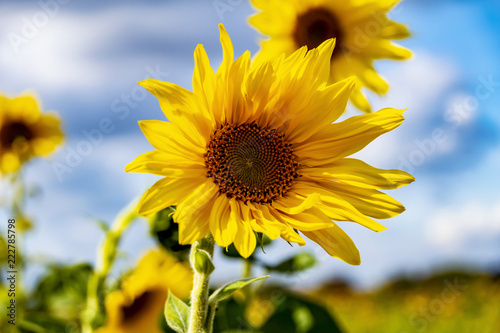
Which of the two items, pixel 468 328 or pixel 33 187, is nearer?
pixel 33 187

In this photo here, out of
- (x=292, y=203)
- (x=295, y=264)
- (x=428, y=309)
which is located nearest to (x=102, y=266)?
(x=295, y=264)

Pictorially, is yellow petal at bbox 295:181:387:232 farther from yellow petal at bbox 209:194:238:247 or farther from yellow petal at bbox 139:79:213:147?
yellow petal at bbox 139:79:213:147

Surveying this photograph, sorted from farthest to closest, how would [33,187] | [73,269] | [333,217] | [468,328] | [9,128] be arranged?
[468,328]
[9,128]
[33,187]
[73,269]
[333,217]

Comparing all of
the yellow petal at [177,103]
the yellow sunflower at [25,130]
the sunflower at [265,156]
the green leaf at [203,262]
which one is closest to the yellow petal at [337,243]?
the sunflower at [265,156]

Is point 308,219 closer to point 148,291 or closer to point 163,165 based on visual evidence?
point 163,165

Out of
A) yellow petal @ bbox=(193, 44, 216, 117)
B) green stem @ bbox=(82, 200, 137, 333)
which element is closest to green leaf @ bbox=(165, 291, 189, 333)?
yellow petal @ bbox=(193, 44, 216, 117)

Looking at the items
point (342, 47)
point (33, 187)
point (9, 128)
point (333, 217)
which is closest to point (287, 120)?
point (333, 217)

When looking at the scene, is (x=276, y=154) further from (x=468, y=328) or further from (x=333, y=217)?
(x=468, y=328)
